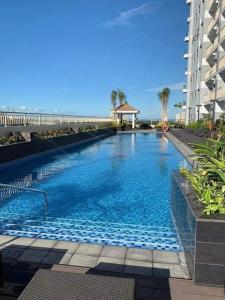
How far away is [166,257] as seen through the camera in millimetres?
4465

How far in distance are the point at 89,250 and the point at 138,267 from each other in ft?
2.73

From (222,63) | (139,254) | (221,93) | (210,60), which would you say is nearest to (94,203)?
(139,254)

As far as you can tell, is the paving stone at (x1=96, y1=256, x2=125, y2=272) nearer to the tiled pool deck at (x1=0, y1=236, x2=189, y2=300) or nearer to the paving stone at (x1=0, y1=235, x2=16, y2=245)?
the tiled pool deck at (x1=0, y1=236, x2=189, y2=300)

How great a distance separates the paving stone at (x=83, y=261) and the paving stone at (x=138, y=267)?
0.43 metres

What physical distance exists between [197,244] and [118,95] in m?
61.9

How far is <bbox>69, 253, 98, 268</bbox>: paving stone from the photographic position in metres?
4.10

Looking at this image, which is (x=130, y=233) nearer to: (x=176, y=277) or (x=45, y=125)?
(x=176, y=277)

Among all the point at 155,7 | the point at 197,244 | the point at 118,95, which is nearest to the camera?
the point at 197,244

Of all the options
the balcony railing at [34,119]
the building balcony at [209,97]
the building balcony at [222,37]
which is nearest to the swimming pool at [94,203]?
the balcony railing at [34,119]

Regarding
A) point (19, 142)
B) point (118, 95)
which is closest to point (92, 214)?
point (19, 142)

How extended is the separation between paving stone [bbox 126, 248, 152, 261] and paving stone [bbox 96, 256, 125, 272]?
0.69 ft

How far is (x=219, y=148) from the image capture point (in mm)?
5695

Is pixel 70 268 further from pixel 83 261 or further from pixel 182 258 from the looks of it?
pixel 182 258

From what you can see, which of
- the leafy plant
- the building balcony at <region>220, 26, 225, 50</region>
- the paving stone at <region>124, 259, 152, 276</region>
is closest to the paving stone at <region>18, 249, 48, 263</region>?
the paving stone at <region>124, 259, 152, 276</region>
